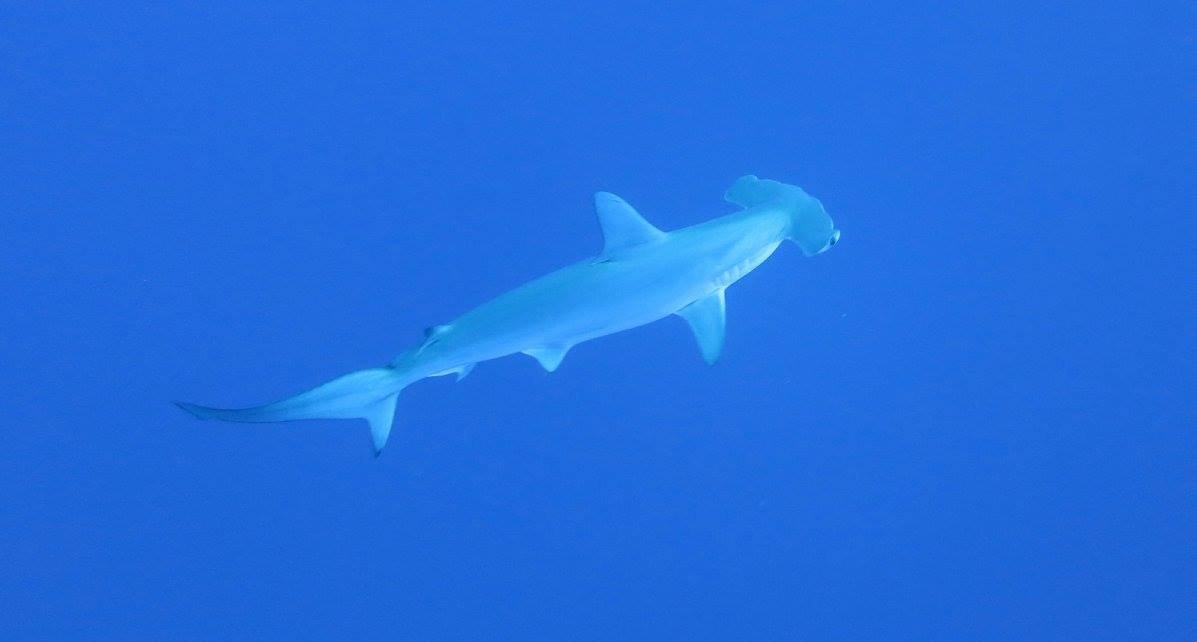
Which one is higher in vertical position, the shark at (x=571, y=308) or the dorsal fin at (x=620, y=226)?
the dorsal fin at (x=620, y=226)

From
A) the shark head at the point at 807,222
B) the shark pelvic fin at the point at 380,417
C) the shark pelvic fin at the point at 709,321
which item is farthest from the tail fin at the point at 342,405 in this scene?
the shark head at the point at 807,222

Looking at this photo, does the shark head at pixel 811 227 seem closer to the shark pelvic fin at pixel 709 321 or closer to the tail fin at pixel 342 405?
the shark pelvic fin at pixel 709 321

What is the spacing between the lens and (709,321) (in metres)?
2.36

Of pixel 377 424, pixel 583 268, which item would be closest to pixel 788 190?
pixel 583 268

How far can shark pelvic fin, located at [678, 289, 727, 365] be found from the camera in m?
2.33

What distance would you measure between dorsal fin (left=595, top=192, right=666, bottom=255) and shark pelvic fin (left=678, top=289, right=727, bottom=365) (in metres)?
0.31

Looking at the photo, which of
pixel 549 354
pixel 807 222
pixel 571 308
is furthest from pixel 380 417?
pixel 807 222

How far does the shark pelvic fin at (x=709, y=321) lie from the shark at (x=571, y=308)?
0.16ft

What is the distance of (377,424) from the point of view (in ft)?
6.62

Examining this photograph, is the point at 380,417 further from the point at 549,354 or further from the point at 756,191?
the point at 756,191

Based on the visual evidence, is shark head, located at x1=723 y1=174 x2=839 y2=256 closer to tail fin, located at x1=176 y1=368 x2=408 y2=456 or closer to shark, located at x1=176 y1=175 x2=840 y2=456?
shark, located at x1=176 y1=175 x2=840 y2=456

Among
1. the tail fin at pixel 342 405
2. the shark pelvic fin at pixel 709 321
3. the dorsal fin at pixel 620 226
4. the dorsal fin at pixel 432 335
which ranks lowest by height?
the tail fin at pixel 342 405

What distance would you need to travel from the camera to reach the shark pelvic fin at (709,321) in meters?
2.33

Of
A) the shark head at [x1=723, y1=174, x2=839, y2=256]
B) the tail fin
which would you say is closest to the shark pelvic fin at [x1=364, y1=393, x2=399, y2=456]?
the tail fin
